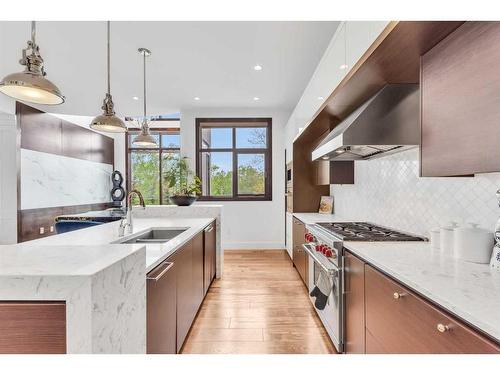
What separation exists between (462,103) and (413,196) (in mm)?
1006

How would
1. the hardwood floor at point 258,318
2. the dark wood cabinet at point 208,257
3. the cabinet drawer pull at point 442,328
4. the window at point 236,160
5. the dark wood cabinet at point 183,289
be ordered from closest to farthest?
the cabinet drawer pull at point 442,328, the dark wood cabinet at point 183,289, the hardwood floor at point 258,318, the dark wood cabinet at point 208,257, the window at point 236,160

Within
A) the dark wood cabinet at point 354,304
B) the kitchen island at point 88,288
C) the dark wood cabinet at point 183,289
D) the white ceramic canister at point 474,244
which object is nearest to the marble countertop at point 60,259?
the kitchen island at point 88,288

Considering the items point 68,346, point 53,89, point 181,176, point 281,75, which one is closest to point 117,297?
point 68,346

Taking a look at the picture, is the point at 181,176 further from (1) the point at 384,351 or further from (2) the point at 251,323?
(1) the point at 384,351

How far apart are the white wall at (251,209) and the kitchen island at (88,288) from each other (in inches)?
177

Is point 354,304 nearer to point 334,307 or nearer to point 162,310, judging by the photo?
point 334,307

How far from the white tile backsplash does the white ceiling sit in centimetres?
158

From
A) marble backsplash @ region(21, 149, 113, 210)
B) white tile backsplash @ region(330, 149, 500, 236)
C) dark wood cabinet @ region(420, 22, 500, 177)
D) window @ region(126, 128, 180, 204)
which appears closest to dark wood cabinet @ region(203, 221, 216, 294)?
white tile backsplash @ region(330, 149, 500, 236)

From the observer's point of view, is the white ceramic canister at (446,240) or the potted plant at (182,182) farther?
the potted plant at (182,182)

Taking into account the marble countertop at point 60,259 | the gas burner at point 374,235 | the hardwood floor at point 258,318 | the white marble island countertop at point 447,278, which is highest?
the marble countertop at point 60,259

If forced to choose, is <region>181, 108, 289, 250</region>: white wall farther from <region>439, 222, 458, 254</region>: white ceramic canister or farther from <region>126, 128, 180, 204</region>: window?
<region>439, 222, 458, 254</region>: white ceramic canister

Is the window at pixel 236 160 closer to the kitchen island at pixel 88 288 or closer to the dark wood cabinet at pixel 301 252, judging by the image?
the dark wood cabinet at pixel 301 252

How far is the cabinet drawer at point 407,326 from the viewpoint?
798 millimetres
